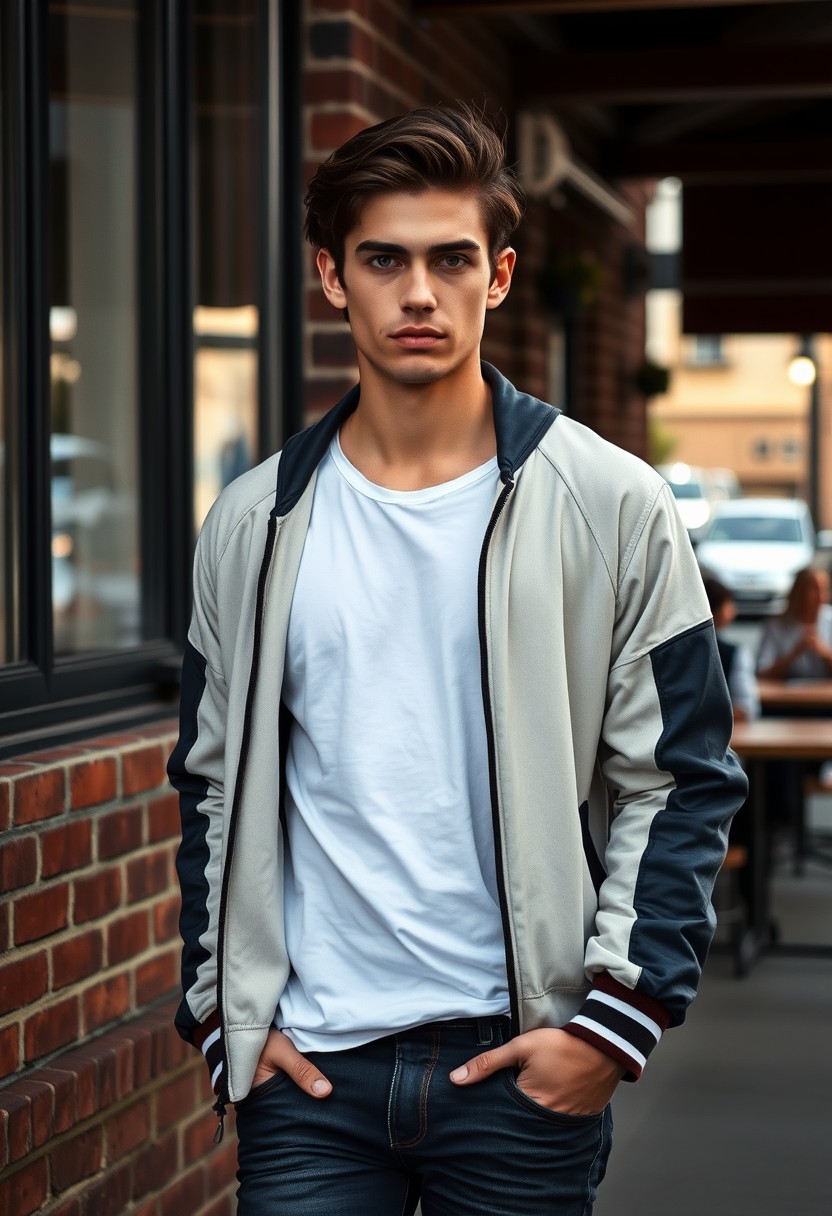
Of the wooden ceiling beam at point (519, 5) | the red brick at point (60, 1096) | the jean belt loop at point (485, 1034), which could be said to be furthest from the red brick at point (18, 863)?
the wooden ceiling beam at point (519, 5)

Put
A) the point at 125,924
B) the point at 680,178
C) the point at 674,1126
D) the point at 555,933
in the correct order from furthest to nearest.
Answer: the point at 680,178
the point at 674,1126
the point at 125,924
the point at 555,933

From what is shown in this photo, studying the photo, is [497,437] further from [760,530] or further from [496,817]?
[760,530]

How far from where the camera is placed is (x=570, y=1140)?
209 centimetres

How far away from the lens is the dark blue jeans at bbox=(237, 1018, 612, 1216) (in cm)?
207

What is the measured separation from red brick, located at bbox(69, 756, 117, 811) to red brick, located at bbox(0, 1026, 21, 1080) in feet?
1.35

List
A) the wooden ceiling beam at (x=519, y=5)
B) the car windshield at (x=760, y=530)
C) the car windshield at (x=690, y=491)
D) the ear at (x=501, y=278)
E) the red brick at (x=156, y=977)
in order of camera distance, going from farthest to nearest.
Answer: the car windshield at (x=690, y=491) → the car windshield at (x=760, y=530) → the wooden ceiling beam at (x=519, y=5) → the red brick at (x=156, y=977) → the ear at (x=501, y=278)

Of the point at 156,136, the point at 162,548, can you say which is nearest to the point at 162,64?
the point at 156,136

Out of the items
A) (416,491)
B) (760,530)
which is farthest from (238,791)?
(760,530)

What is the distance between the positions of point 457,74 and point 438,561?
13.4 feet

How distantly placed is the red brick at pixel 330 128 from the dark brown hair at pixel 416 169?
220 centimetres

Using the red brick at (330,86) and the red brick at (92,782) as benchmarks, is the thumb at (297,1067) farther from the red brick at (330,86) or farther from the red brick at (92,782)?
the red brick at (330,86)

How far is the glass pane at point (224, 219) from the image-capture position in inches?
172

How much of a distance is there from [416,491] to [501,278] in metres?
0.30

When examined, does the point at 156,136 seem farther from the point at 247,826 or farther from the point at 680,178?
the point at 680,178
